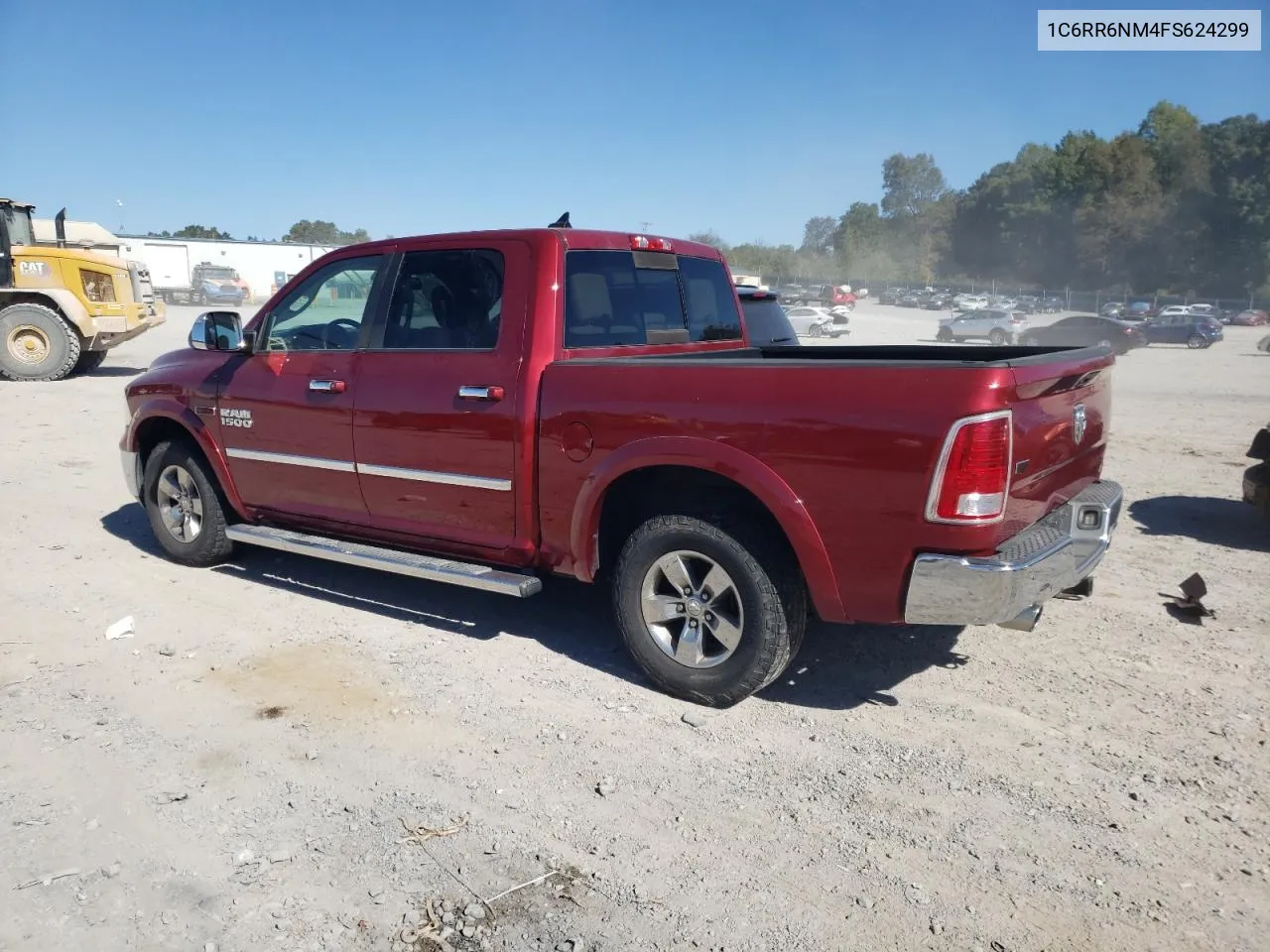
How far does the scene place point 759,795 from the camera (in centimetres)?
344

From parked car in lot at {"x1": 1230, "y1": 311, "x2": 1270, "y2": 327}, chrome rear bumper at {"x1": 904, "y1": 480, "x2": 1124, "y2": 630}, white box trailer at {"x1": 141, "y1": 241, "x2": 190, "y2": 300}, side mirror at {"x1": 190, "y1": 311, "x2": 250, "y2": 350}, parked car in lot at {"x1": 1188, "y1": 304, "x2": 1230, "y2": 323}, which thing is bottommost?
parked car in lot at {"x1": 1230, "y1": 311, "x2": 1270, "y2": 327}

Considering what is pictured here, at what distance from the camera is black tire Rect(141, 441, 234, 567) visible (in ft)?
19.4

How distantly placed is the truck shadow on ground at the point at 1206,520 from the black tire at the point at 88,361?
17.4 m

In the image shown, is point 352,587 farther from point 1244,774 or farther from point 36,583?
point 1244,774

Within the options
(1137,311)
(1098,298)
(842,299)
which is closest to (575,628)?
(1137,311)

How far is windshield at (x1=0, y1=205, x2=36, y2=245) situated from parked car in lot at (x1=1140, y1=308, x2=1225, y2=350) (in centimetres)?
3685

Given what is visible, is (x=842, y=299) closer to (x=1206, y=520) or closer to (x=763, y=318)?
(x=763, y=318)

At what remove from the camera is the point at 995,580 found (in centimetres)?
336

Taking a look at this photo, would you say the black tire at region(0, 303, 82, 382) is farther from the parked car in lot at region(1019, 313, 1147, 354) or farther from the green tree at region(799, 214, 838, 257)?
the green tree at region(799, 214, 838, 257)

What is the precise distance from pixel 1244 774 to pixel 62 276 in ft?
59.9

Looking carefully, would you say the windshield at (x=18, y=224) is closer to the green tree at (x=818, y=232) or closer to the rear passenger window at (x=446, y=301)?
the rear passenger window at (x=446, y=301)

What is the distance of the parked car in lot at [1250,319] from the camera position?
5785cm

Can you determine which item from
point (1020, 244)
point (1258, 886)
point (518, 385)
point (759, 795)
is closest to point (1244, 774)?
point (1258, 886)

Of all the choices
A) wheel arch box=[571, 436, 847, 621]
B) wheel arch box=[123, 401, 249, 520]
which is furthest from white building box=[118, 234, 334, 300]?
wheel arch box=[571, 436, 847, 621]
